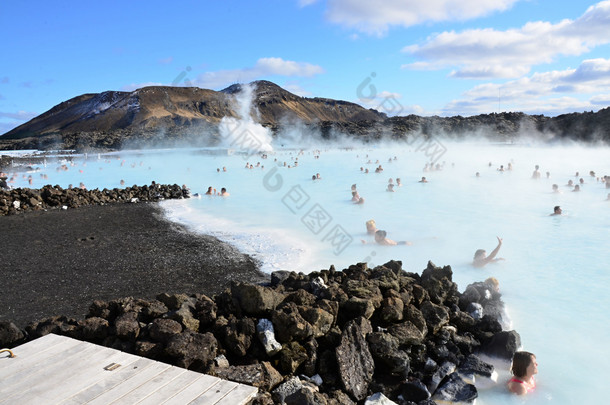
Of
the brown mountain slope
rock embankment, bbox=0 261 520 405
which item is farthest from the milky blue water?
the brown mountain slope

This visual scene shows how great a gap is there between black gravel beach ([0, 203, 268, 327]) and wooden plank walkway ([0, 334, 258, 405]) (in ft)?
8.10

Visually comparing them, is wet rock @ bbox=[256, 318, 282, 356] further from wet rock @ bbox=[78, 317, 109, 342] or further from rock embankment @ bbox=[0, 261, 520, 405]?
wet rock @ bbox=[78, 317, 109, 342]

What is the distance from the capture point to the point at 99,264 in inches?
269

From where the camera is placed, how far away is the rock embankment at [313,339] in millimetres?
3156

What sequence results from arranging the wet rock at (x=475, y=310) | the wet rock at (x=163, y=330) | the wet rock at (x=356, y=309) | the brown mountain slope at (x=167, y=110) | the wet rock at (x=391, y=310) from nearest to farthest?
the wet rock at (x=163, y=330) → the wet rock at (x=356, y=309) → the wet rock at (x=391, y=310) → the wet rock at (x=475, y=310) → the brown mountain slope at (x=167, y=110)

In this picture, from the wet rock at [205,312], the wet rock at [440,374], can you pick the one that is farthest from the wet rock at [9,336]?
the wet rock at [440,374]

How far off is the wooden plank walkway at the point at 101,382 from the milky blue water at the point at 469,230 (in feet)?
8.37

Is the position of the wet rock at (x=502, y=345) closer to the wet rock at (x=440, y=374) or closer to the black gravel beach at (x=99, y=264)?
the wet rock at (x=440, y=374)

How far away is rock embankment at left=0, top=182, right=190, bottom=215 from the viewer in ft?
38.4

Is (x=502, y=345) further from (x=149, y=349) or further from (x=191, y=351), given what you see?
(x=149, y=349)

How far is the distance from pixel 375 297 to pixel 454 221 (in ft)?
28.7

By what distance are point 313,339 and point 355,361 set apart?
39 cm

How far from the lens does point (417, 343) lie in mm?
3865

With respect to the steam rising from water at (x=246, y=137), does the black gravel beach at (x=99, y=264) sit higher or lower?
lower
